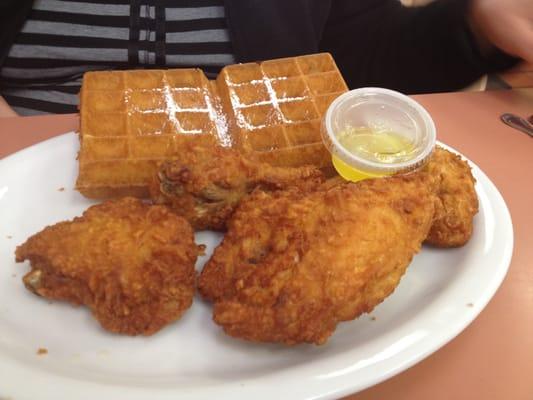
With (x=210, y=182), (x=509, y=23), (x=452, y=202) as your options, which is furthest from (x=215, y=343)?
(x=509, y=23)

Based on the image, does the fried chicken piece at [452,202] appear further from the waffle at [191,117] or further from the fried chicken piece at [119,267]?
the fried chicken piece at [119,267]

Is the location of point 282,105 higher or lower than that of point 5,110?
higher

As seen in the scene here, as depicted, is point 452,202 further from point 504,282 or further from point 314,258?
point 314,258

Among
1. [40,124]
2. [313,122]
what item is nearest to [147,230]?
[313,122]

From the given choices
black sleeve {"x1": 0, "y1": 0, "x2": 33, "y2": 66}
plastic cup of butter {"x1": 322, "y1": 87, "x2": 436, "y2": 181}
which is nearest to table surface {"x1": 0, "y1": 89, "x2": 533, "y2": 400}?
black sleeve {"x1": 0, "y1": 0, "x2": 33, "y2": 66}

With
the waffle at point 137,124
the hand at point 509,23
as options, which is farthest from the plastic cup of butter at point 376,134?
the hand at point 509,23
